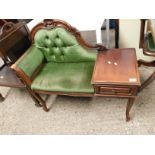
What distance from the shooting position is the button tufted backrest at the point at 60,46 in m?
1.59

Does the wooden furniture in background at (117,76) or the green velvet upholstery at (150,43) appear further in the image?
the green velvet upholstery at (150,43)

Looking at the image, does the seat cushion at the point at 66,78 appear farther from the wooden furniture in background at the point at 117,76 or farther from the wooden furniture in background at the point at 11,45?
the wooden furniture in background at the point at 11,45

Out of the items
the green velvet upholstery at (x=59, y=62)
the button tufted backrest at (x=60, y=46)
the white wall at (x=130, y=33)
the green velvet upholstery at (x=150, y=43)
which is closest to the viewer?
the green velvet upholstery at (x=150, y=43)

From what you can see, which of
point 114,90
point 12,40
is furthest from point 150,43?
point 12,40

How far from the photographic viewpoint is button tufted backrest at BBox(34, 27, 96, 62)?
159cm

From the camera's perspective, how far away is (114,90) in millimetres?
1304

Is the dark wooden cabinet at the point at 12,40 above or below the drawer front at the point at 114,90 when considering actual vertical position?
above

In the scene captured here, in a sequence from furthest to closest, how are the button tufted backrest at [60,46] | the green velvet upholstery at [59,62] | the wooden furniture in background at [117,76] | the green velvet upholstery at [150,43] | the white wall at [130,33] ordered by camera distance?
the white wall at [130,33]
the button tufted backrest at [60,46]
the green velvet upholstery at [59,62]
the green velvet upholstery at [150,43]
the wooden furniture in background at [117,76]

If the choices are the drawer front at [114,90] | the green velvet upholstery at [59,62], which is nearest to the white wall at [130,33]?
the green velvet upholstery at [59,62]

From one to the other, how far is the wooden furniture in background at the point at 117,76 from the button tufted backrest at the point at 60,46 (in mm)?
240

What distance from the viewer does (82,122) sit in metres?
1.66

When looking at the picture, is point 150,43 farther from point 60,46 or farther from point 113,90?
point 60,46
